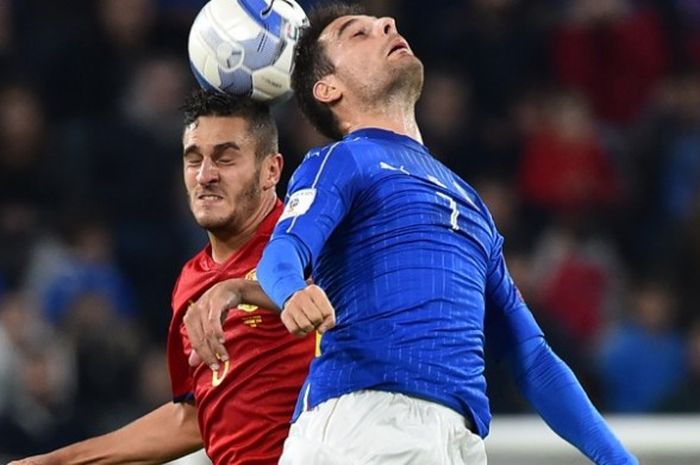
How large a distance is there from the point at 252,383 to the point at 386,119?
2.47ft

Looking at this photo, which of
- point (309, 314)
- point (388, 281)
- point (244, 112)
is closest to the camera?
point (309, 314)

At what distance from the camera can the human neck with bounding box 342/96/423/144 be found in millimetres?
3951

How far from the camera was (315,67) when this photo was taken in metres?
4.08

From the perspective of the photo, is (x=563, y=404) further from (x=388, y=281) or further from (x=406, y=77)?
(x=406, y=77)

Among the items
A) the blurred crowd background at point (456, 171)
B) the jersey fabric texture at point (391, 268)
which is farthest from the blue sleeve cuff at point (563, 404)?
the blurred crowd background at point (456, 171)

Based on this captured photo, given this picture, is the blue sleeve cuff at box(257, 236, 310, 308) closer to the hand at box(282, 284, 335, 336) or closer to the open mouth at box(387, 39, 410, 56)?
the hand at box(282, 284, 335, 336)

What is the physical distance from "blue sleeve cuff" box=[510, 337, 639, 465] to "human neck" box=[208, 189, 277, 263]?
2.47 feet

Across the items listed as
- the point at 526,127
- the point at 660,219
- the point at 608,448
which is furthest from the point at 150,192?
the point at 608,448

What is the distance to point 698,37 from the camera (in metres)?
9.71

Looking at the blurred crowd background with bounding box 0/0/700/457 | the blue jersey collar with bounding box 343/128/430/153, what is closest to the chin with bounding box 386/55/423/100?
the blue jersey collar with bounding box 343/128/430/153

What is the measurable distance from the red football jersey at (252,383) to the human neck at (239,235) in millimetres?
42

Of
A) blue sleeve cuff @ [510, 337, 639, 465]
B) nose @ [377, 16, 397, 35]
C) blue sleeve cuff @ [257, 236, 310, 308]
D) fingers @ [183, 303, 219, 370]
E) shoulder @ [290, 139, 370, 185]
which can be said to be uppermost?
nose @ [377, 16, 397, 35]

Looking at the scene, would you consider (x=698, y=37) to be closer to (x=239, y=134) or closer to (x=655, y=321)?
(x=655, y=321)

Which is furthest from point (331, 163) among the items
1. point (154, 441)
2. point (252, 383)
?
point (154, 441)
